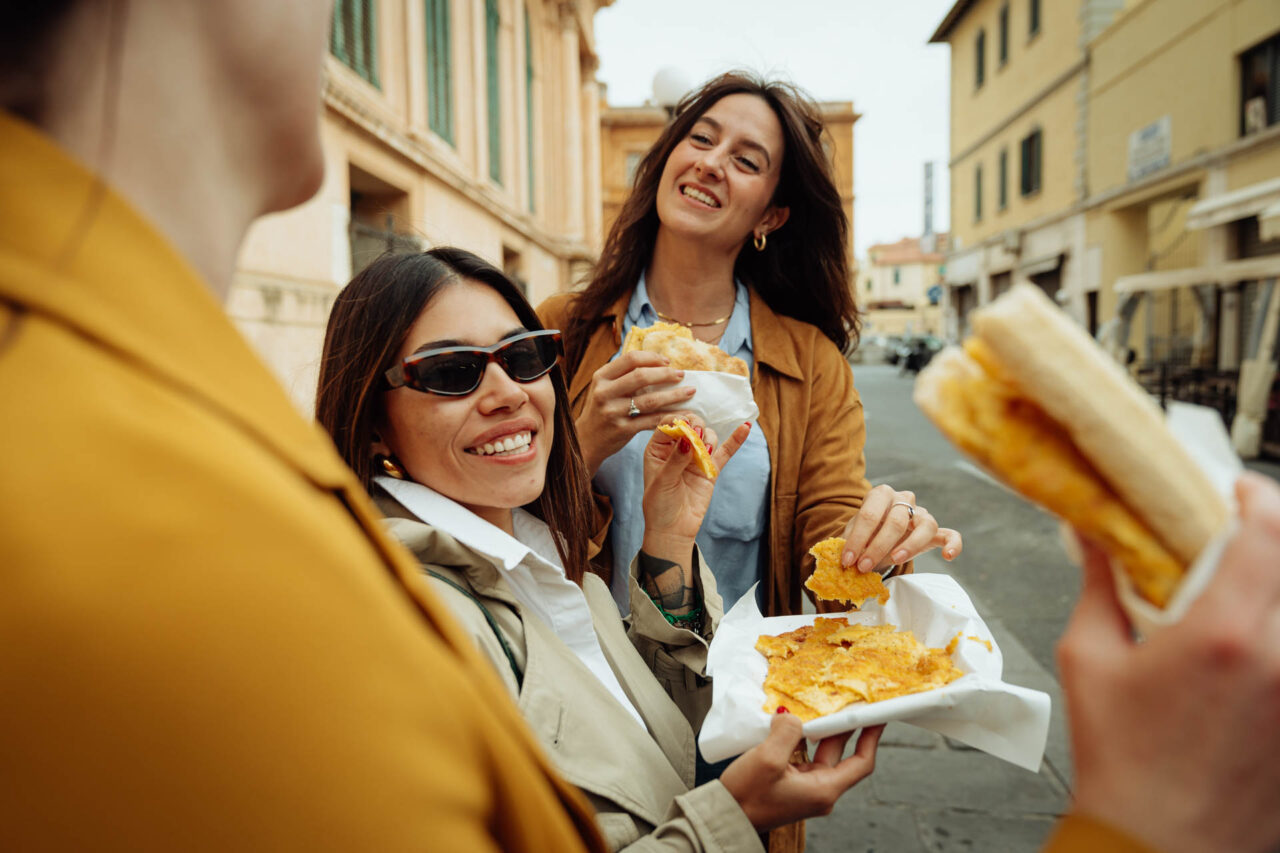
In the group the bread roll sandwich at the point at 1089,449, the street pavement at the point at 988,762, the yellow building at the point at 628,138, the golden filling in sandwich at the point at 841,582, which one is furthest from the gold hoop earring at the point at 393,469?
the yellow building at the point at 628,138

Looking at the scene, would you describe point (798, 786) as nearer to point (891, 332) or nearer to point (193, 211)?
point (193, 211)

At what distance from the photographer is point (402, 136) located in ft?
32.8

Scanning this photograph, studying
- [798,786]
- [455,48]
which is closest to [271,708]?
[798,786]

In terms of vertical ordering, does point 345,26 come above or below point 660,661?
above

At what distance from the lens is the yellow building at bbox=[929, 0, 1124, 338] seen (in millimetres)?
20047

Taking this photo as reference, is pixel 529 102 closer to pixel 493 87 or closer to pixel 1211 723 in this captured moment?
pixel 493 87

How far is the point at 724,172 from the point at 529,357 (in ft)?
3.71

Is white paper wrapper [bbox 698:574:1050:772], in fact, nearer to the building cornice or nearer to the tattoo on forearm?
the tattoo on forearm

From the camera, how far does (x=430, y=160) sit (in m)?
10.9

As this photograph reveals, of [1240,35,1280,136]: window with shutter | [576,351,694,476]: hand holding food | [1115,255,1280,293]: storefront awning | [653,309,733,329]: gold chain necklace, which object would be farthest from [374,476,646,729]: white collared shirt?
[1240,35,1280,136]: window with shutter

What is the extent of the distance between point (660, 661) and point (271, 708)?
1.58 m

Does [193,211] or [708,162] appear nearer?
[193,211]

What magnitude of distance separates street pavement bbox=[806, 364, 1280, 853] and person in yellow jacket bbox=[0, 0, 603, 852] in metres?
3.22

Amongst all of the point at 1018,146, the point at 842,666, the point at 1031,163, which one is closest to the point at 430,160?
the point at 842,666
